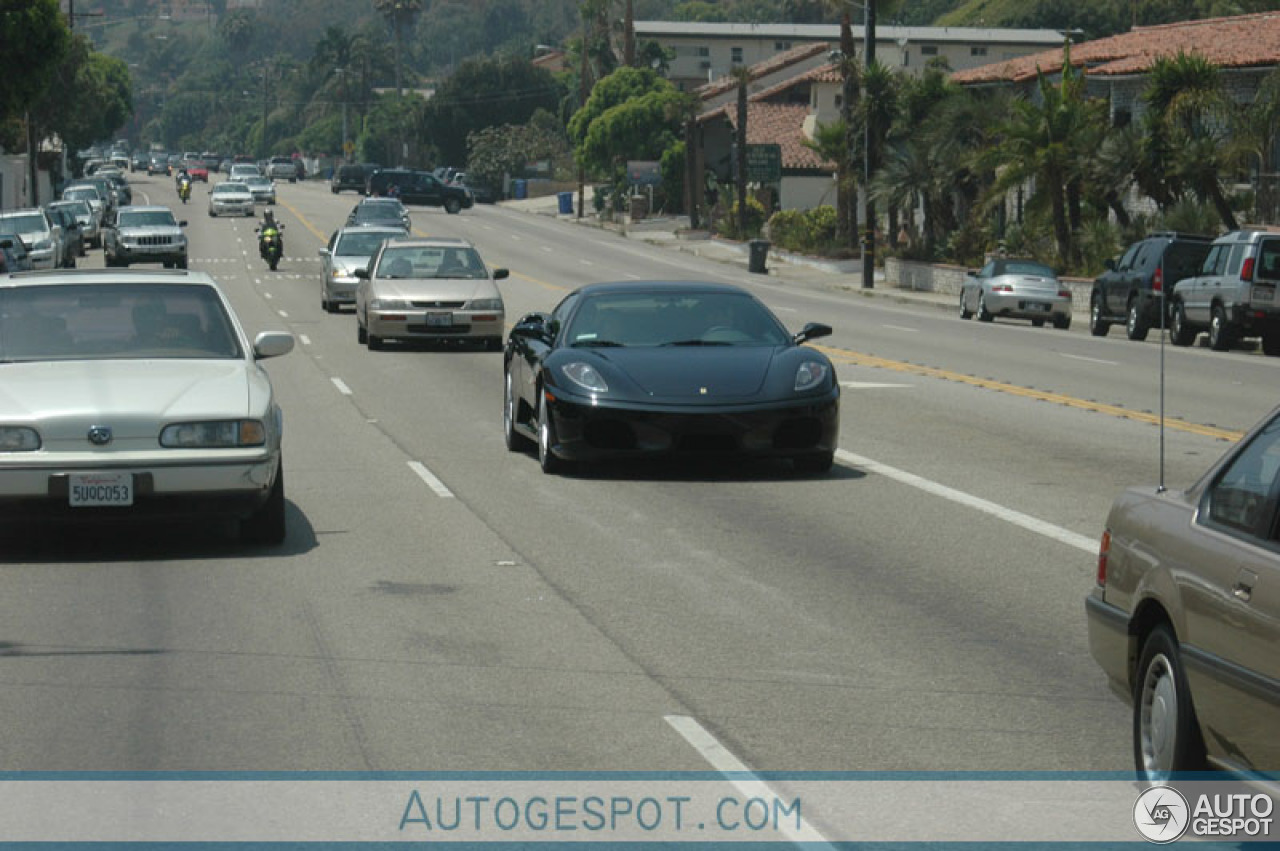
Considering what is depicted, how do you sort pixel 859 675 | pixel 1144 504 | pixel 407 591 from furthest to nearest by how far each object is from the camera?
1. pixel 407 591
2. pixel 859 675
3. pixel 1144 504

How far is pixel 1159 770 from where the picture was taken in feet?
21.4

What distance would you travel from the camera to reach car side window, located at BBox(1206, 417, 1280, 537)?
5930 millimetres

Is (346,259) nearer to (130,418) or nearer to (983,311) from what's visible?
(983,311)

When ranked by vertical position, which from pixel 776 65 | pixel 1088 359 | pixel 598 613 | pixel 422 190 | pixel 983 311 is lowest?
pixel 983 311

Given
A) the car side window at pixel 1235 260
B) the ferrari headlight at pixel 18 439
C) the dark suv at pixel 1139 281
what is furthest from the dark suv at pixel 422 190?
the ferrari headlight at pixel 18 439

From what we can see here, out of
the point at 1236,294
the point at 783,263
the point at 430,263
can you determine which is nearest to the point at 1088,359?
the point at 1236,294

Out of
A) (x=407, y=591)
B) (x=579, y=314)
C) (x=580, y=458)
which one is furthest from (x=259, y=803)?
(x=579, y=314)

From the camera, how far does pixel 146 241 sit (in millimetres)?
51625

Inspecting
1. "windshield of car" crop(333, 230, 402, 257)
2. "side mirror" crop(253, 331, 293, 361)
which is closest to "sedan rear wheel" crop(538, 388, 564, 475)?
"side mirror" crop(253, 331, 293, 361)

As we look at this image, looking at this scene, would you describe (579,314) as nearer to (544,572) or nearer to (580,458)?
(580,458)

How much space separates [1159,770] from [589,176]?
11242 cm

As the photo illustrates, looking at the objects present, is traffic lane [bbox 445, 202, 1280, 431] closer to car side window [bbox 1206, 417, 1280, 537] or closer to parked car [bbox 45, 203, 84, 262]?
car side window [bbox 1206, 417, 1280, 537]

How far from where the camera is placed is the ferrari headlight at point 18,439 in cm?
1127

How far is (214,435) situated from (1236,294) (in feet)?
82.1
